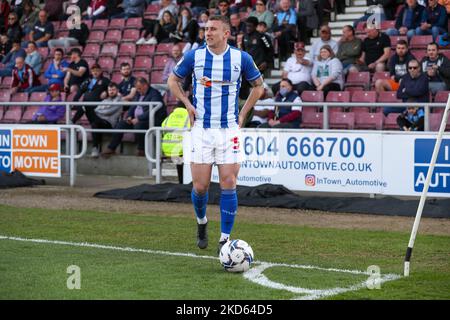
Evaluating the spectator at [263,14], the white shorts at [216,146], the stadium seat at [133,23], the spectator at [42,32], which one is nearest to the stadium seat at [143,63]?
the stadium seat at [133,23]

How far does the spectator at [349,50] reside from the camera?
17812 millimetres

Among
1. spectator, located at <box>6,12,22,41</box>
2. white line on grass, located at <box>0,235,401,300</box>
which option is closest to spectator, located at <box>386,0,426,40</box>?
white line on grass, located at <box>0,235,401,300</box>

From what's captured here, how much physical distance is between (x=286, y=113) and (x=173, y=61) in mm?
4292

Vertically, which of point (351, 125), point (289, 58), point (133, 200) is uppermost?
point (289, 58)

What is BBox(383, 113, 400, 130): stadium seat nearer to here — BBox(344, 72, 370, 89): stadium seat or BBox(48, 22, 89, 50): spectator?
BBox(344, 72, 370, 89): stadium seat

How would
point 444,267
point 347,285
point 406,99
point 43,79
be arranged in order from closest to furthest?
point 347,285 < point 444,267 < point 406,99 < point 43,79

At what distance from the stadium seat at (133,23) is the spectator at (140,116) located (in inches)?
177

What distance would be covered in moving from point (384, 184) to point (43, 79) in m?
11.9

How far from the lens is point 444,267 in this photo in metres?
8.65

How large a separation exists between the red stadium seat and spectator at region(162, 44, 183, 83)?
4.58 m

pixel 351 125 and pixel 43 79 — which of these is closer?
pixel 351 125

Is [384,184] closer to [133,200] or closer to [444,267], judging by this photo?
[133,200]
